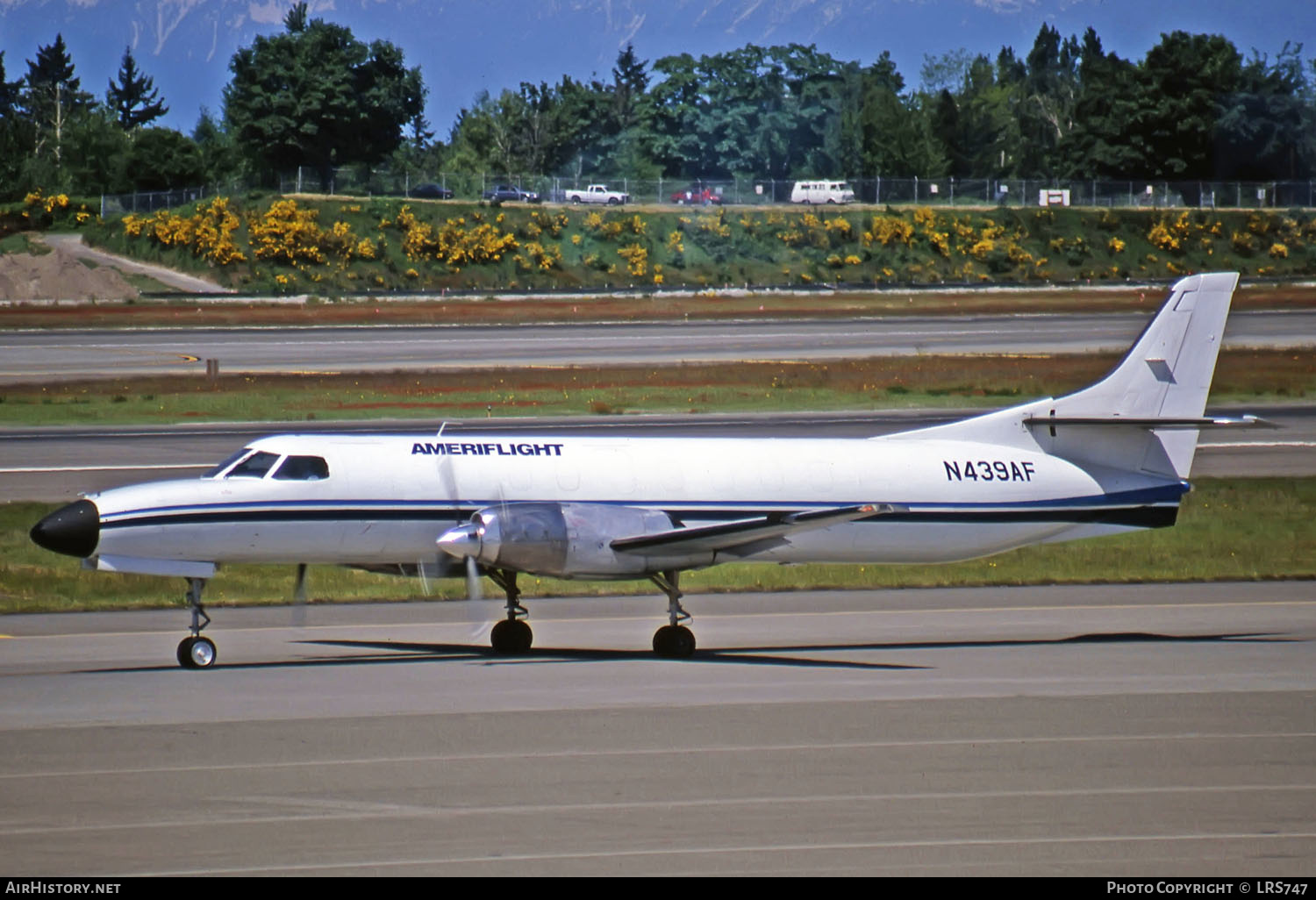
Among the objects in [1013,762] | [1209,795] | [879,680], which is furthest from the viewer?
[879,680]

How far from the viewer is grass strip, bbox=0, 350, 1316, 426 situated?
168 feet

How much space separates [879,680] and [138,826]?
370 inches

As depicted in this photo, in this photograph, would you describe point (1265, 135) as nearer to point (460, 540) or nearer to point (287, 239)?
point (287, 239)

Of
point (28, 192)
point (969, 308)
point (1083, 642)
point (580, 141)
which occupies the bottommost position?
point (1083, 642)

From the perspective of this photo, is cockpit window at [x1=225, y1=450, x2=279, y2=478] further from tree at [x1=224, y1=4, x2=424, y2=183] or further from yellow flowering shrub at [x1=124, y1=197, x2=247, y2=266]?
tree at [x1=224, y1=4, x2=424, y2=183]

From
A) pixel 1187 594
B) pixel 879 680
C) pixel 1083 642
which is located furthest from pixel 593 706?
pixel 1187 594

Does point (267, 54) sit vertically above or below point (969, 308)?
above

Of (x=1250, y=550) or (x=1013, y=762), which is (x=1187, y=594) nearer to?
(x=1250, y=550)

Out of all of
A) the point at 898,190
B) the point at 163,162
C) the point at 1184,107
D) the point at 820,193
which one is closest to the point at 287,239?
the point at 163,162

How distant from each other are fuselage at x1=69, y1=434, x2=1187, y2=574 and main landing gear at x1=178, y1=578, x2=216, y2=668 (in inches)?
16.9

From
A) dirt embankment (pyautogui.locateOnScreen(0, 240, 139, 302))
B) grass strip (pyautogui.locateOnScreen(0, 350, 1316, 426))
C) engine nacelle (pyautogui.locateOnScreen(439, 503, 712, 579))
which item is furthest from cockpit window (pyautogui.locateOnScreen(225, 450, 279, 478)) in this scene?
dirt embankment (pyautogui.locateOnScreen(0, 240, 139, 302))

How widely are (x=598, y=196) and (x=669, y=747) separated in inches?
4213

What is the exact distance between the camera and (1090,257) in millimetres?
107750

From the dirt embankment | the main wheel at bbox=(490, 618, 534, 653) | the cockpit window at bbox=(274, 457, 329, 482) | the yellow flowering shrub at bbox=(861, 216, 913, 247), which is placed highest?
the yellow flowering shrub at bbox=(861, 216, 913, 247)
